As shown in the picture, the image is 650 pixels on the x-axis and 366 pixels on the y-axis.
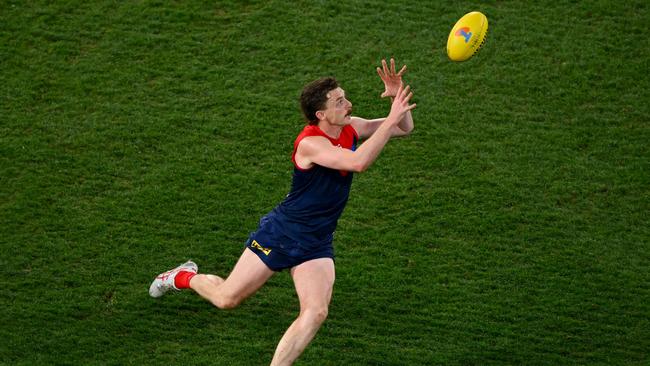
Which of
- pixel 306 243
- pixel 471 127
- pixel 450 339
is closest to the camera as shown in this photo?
pixel 306 243

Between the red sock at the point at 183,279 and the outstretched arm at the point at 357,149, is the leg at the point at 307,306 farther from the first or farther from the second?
the red sock at the point at 183,279

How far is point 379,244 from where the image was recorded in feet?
27.9

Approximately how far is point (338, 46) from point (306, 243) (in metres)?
4.50

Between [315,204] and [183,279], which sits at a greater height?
[315,204]

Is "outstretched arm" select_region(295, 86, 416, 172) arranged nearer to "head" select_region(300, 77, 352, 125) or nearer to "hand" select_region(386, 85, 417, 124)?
"hand" select_region(386, 85, 417, 124)

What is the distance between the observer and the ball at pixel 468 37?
7574 millimetres

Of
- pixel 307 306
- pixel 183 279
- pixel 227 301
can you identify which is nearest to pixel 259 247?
pixel 227 301

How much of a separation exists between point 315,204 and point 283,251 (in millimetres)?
412

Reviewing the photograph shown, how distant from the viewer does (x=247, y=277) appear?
22.2ft

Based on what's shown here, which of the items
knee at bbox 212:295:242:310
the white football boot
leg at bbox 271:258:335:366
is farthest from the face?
the white football boot

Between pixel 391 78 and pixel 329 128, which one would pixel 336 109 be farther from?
pixel 391 78

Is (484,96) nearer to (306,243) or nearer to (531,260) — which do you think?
(531,260)

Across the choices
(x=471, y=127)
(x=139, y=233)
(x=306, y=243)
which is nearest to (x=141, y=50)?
(x=139, y=233)

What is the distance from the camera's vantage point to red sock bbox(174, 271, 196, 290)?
292 inches
